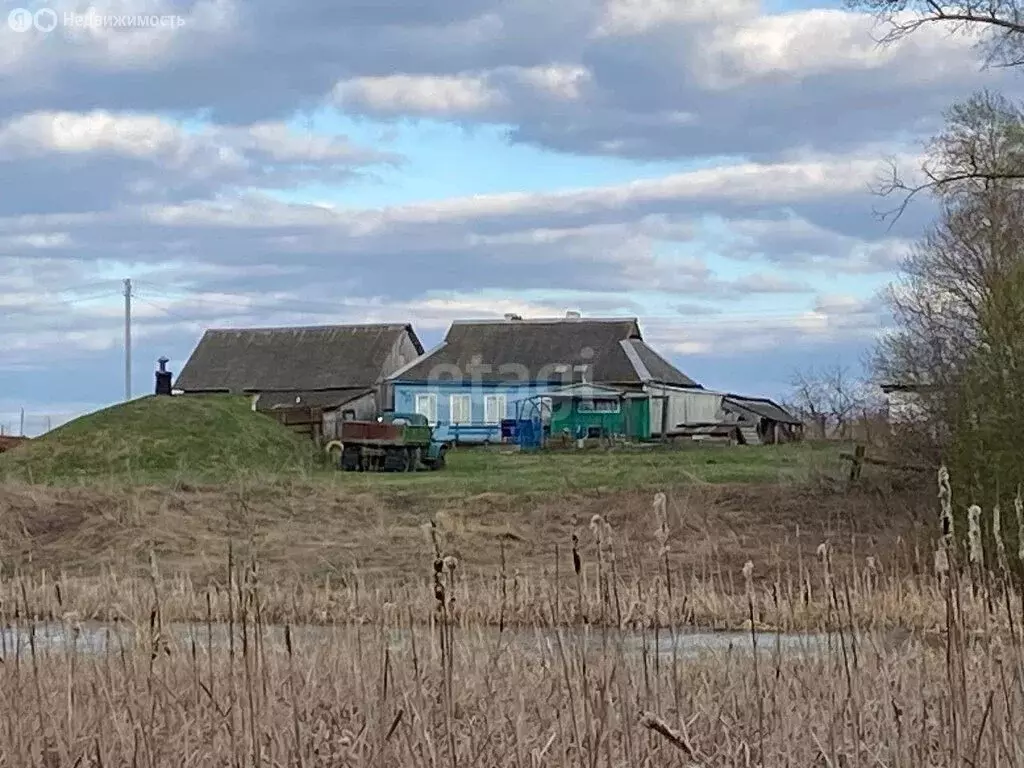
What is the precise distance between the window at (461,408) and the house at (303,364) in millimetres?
3069

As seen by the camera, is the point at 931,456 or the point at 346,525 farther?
the point at 346,525

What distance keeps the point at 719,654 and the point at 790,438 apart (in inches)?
2076

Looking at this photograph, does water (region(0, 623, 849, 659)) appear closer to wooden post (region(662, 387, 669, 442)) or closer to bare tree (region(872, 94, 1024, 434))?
bare tree (region(872, 94, 1024, 434))

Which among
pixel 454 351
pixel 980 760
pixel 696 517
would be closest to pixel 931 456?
pixel 696 517

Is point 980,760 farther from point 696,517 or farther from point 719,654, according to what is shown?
point 696,517

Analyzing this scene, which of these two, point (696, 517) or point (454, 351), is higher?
point (454, 351)

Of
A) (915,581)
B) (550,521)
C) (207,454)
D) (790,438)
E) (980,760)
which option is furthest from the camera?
(790,438)

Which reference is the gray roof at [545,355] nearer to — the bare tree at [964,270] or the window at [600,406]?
the window at [600,406]

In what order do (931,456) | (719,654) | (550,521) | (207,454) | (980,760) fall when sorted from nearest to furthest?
(980,760)
(719,654)
(931,456)
(550,521)
(207,454)

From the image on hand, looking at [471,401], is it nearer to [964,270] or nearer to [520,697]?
[964,270]

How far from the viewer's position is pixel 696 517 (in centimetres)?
2462

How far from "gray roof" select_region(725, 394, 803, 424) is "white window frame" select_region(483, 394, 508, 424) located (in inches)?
397

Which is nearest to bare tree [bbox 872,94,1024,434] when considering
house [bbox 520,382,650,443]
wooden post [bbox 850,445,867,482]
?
wooden post [bbox 850,445,867,482]

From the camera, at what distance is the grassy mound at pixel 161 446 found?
3603cm
